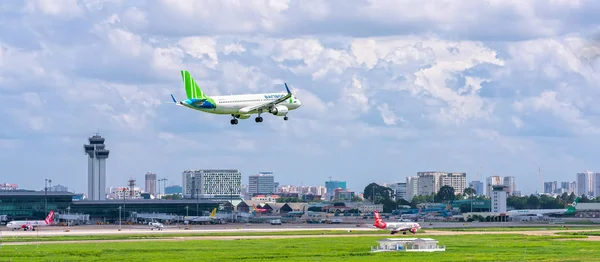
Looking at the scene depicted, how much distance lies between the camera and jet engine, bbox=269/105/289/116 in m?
146

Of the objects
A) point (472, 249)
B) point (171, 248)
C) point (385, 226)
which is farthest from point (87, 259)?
point (385, 226)

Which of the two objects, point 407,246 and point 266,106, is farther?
point 266,106

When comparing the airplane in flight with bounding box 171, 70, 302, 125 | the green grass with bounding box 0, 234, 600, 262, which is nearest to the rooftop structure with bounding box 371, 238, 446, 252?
the green grass with bounding box 0, 234, 600, 262

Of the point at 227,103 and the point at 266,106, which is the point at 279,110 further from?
the point at 227,103

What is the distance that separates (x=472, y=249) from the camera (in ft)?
465

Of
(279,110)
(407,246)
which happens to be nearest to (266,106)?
(279,110)

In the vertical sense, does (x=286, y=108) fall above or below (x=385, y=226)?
above

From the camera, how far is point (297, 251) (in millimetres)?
136125

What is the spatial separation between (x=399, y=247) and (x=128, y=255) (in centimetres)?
3425

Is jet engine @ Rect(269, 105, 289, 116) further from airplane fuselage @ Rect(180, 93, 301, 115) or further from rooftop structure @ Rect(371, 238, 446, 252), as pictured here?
rooftop structure @ Rect(371, 238, 446, 252)

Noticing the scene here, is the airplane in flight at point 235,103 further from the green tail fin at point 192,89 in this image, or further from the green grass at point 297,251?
the green grass at point 297,251

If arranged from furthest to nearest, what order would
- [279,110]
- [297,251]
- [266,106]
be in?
[279,110] → [266,106] → [297,251]

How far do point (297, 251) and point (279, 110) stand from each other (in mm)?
20979

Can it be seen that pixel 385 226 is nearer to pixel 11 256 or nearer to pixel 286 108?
pixel 286 108
